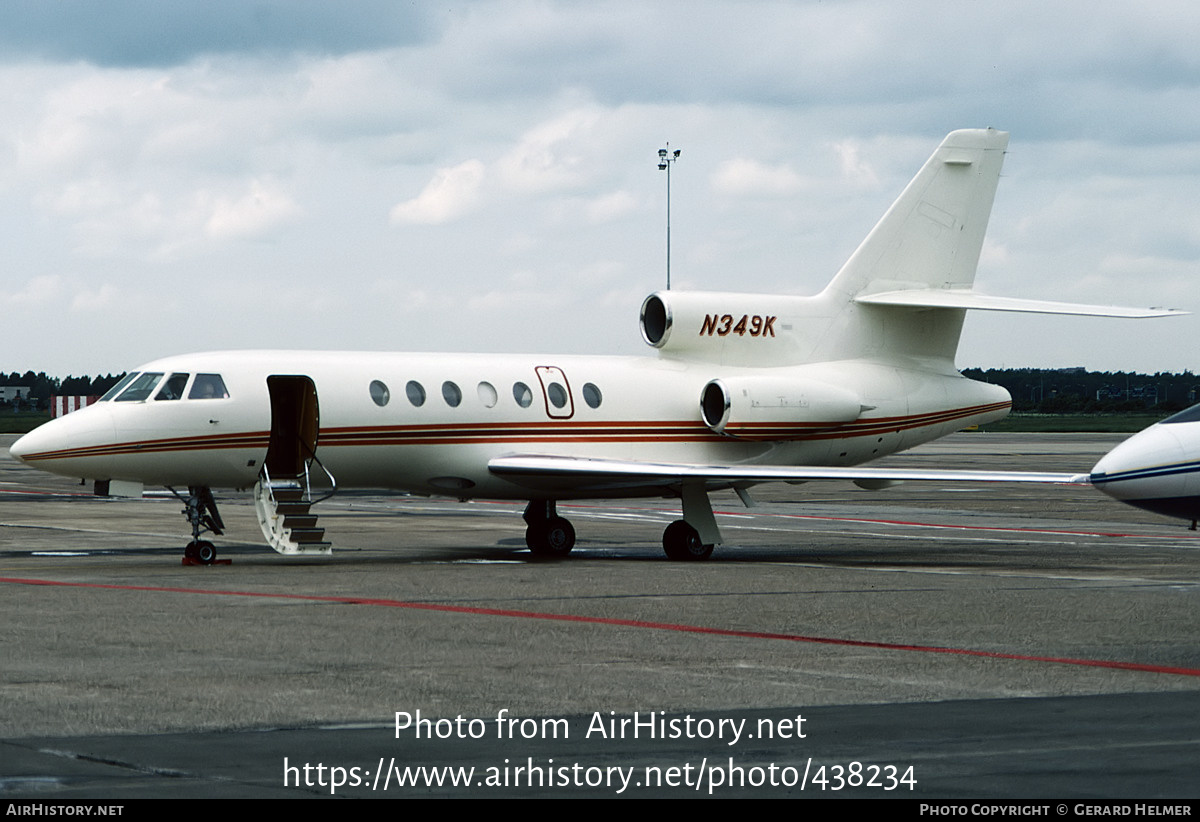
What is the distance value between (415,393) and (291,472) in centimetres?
199

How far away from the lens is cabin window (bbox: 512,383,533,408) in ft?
79.1

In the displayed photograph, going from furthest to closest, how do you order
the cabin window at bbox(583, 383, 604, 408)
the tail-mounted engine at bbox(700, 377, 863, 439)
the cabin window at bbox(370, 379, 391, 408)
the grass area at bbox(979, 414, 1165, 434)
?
the grass area at bbox(979, 414, 1165, 434) < the tail-mounted engine at bbox(700, 377, 863, 439) < the cabin window at bbox(583, 383, 604, 408) < the cabin window at bbox(370, 379, 391, 408)

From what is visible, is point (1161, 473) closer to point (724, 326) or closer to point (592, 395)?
point (724, 326)

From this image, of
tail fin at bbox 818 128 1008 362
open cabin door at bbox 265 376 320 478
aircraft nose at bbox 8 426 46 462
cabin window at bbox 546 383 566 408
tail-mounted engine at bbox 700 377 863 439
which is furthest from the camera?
tail fin at bbox 818 128 1008 362

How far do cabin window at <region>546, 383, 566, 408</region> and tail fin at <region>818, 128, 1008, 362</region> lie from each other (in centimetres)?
465

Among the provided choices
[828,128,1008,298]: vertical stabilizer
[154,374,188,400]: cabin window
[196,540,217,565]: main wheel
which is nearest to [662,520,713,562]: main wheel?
[828,128,1008,298]: vertical stabilizer

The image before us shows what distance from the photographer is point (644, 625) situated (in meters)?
15.1

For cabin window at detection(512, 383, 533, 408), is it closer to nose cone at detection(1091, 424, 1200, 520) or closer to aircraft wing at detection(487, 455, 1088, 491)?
aircraft wing at detection(487, 455, 1088, 491)

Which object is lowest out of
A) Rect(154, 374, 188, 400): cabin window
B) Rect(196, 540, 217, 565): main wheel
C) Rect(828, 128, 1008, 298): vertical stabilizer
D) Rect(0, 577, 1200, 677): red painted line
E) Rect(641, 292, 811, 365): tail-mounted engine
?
Rect(196, 540, 217, 565): main wheel

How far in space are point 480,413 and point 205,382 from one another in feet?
12.6

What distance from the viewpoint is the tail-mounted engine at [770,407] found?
25000mm

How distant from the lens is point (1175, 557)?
2386 cm

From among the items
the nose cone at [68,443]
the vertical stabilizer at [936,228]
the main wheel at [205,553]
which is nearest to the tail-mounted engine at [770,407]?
the vertical stabilizer at [936,228]
